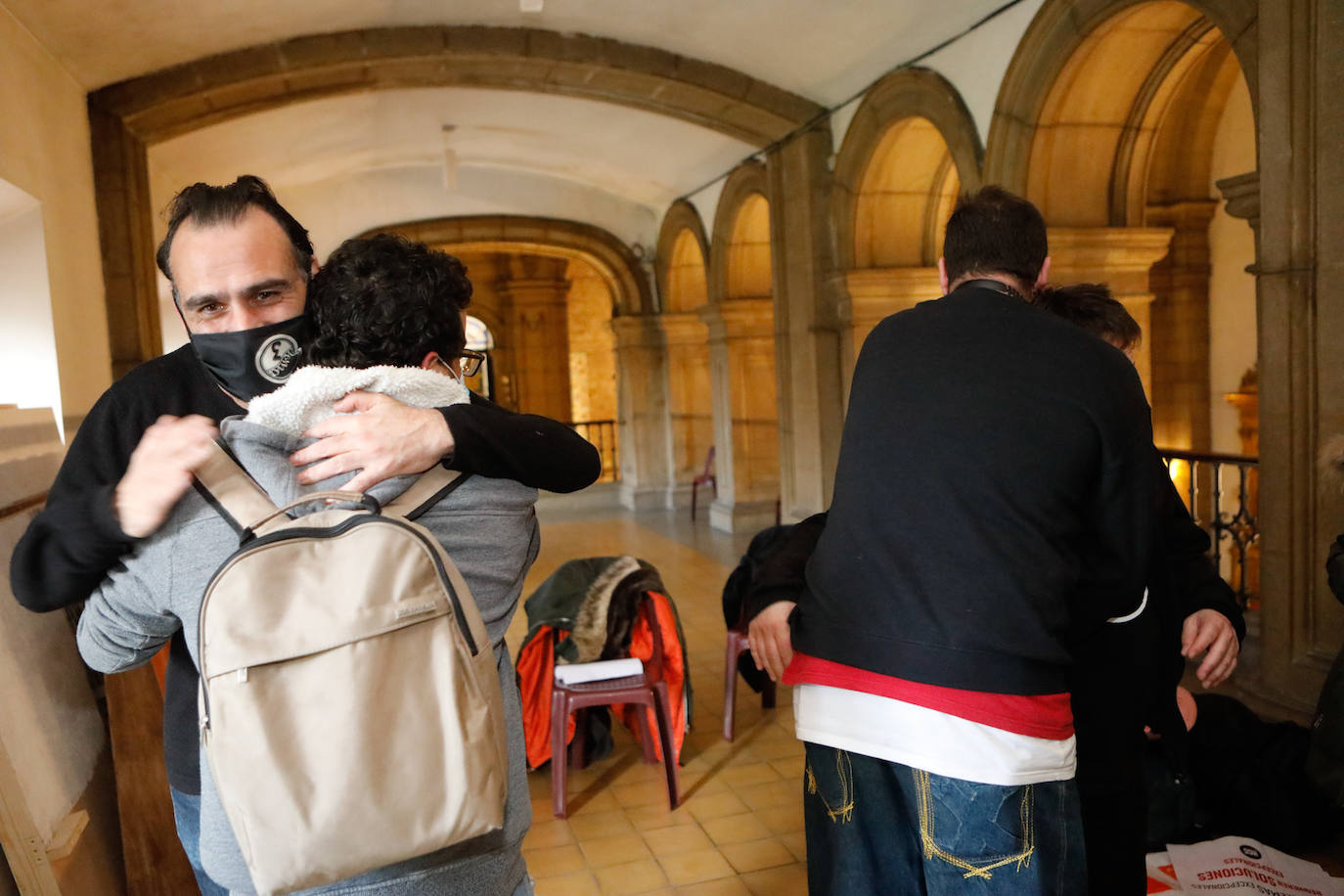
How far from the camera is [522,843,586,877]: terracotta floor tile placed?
2.99 metres

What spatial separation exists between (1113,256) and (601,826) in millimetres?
3717

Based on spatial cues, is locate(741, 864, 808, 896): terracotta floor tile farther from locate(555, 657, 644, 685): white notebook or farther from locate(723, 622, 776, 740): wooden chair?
locate(723, 622, 776, 740): wooden chair

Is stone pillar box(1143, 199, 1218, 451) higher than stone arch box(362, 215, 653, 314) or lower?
lower

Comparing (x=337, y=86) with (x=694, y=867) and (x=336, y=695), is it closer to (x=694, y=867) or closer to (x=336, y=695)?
(x=694, y=867)

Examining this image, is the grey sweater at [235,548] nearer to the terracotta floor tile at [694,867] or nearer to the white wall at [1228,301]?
the terracotta floor tile at [694,867]

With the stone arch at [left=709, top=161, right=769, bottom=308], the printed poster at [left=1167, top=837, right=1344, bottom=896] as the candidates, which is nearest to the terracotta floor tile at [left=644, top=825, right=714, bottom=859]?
the printed poster at [left=1167, top=837, right=1344, bottom=896]

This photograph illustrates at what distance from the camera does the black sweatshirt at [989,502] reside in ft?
4.32

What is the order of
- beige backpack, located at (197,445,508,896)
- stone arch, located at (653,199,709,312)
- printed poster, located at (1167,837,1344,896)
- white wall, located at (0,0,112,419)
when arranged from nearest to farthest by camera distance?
beige backpack, located at (197,445,508,896)
printed poster, located at (1167,837,1344,896)
white wall, located at (0,0,112,419)
stone arch, located at (653,199,709,312)

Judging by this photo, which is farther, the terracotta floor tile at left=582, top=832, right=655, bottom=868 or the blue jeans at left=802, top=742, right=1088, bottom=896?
the terracotta floor tile at left=582, top=832, right=655, bottom=868

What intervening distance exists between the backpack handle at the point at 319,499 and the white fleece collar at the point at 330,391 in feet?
0.31

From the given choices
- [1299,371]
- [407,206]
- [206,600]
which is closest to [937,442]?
[206,600]

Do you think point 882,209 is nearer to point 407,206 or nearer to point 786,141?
A: point 786,141

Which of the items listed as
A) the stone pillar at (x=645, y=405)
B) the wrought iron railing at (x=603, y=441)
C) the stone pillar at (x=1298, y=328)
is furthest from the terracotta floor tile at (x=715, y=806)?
the wrought iron railing at (x=603, y=441)

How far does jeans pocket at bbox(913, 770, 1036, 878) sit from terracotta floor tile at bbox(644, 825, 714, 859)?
74.1 inches
